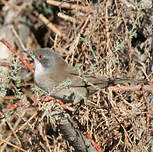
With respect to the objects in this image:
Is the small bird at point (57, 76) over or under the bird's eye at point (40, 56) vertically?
under

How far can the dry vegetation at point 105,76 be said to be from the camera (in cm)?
313

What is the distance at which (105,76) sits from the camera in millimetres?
3471

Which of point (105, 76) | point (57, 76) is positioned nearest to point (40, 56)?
point (57, 76)

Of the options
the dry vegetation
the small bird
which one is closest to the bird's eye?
the small bird

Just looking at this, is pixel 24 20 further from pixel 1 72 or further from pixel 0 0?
pixel 1 72

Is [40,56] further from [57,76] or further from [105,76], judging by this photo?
[105,76]

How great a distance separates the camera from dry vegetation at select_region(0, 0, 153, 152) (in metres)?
3.13

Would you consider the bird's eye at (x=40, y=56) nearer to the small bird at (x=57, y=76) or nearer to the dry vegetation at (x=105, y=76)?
the small bird at (x=57, y=76)

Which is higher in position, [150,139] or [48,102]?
[48,102]

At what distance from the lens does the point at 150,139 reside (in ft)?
11.3

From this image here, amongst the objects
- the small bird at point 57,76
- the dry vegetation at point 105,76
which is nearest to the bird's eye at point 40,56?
the small bird at point 57,76

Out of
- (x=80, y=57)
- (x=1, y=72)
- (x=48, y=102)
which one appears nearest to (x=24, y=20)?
(x=80, y=57)

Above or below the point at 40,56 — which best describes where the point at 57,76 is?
below

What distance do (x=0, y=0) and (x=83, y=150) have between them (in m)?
4.10
